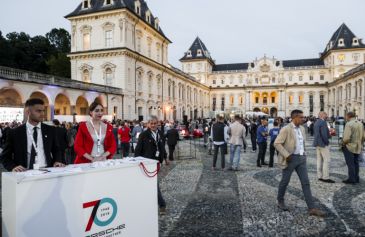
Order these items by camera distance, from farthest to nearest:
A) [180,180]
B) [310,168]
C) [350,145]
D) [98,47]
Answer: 1. [98,47]
2. [310,168]
3. [180,180]
4. [350,145]

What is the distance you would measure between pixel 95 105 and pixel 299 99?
8396 cm

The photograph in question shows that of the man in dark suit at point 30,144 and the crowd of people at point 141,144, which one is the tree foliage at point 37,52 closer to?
the crowd of people at point 141,144

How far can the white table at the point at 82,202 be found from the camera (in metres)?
2.74

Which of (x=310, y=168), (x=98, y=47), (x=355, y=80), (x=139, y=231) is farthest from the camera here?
(x=355, y=80)

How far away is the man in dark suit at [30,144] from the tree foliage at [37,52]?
5003cm

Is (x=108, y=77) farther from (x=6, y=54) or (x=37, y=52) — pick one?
(x=37, y=52)

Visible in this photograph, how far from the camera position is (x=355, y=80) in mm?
50875

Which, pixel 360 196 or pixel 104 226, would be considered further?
pixel 360 196

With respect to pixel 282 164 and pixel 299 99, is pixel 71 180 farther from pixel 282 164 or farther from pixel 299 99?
pixel 299 99

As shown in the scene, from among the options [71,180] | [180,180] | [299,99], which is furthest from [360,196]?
[299,99]

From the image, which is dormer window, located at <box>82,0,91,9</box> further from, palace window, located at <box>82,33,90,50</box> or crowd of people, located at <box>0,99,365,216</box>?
crowd of people, located at <box>0,99,365,216</box>

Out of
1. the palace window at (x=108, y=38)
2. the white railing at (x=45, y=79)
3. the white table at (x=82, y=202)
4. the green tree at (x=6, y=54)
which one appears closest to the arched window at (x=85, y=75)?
the palace window at (x=108, y=38)

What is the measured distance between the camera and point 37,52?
56875mm

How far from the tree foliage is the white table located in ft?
168
